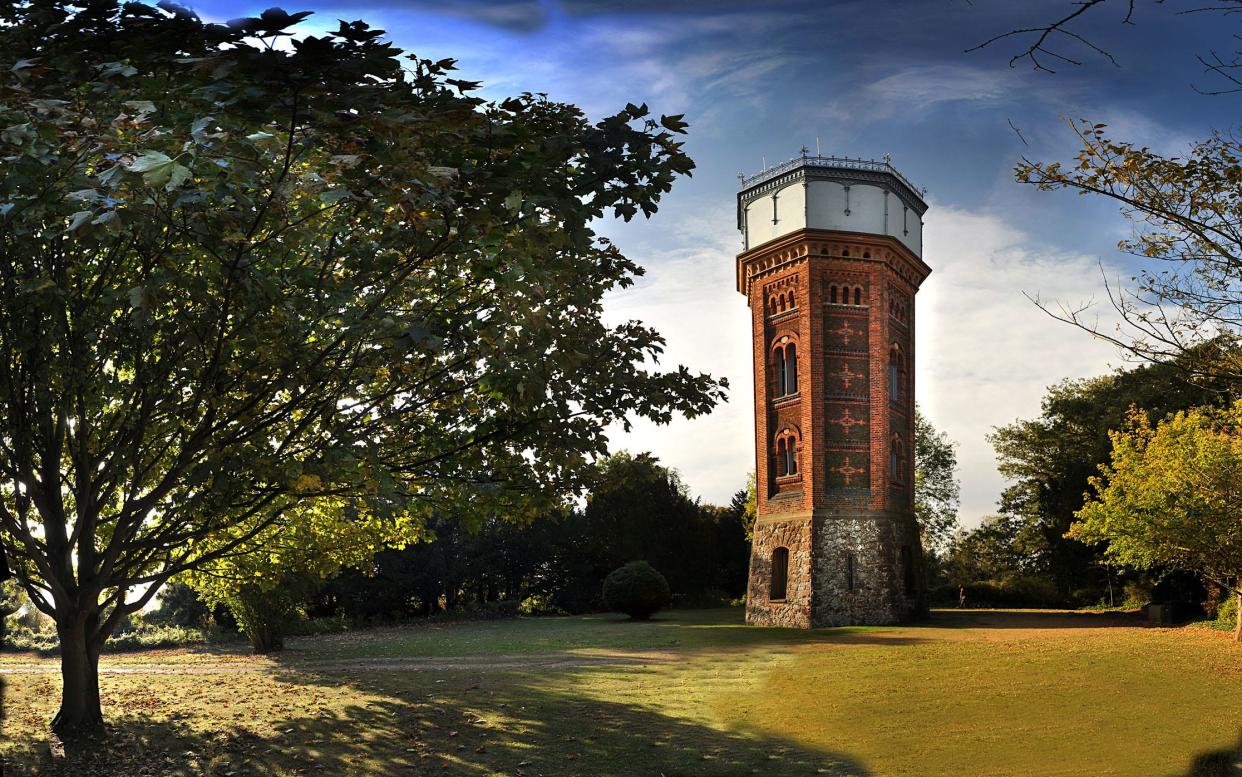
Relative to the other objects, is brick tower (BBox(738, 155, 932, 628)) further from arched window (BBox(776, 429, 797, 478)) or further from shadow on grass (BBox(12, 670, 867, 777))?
shadow on grass (BBox(12, 670, 867, 777))

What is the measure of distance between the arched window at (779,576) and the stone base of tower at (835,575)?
36 mm

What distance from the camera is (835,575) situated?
34.0 metres

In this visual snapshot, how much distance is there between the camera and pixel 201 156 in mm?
6875

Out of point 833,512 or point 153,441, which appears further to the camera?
point 833,512

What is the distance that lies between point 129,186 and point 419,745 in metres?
7.58

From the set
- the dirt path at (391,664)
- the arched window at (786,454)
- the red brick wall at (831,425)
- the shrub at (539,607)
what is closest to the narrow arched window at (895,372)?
the red brick wall at (831,425)

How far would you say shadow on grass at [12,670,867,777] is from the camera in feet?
35.7

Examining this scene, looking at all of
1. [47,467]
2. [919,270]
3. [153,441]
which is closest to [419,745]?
[153,441]

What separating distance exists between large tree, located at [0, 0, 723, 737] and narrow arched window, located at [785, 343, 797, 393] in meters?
24.2

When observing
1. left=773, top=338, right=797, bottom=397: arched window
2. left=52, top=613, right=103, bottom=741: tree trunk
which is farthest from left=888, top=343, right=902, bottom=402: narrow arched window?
left=52, top=613, right=103, bottom=741: tree trunk

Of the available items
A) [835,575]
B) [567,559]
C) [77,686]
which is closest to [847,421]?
[835,575]

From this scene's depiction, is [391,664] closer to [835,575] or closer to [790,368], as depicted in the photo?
[835,575]

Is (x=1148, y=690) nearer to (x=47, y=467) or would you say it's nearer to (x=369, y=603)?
(x=47, y=467)

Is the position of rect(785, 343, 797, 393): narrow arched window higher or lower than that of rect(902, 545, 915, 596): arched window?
higher
